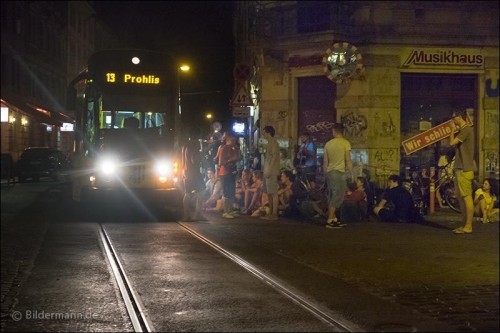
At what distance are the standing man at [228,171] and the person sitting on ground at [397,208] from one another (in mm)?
3097

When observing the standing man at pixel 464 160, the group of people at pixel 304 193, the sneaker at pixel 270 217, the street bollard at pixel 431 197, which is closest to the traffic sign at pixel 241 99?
the group of people at pixel 304 193

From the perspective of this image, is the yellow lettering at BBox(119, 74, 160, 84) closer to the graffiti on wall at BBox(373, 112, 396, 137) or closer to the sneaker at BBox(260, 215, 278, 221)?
the sneaker at BBox(260, 215, 278, 221)

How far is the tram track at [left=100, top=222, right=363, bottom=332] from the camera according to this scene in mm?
5629

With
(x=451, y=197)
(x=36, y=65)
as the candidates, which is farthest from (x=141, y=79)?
(x=36, y=65)

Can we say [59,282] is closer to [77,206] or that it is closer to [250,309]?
[250,309]

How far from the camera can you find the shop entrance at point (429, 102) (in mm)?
17859

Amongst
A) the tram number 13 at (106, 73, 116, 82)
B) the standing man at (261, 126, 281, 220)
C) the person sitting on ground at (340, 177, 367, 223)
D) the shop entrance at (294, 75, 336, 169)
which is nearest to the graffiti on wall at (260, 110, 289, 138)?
the shop entrance at (294, 75, 336, 169)

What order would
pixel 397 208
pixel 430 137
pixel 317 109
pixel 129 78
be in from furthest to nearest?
pixel 317 109 → pixel 129 78 → pixel 430 137 → pixel 397 208

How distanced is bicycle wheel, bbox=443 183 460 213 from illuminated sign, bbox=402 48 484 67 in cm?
395

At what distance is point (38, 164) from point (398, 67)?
17.2 metres

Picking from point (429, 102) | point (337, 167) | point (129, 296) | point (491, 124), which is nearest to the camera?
point (129, 296)

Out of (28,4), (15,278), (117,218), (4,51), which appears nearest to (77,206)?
(117,218)

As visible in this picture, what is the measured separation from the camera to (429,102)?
18.1m

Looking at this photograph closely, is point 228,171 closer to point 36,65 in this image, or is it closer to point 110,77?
point 110,77
